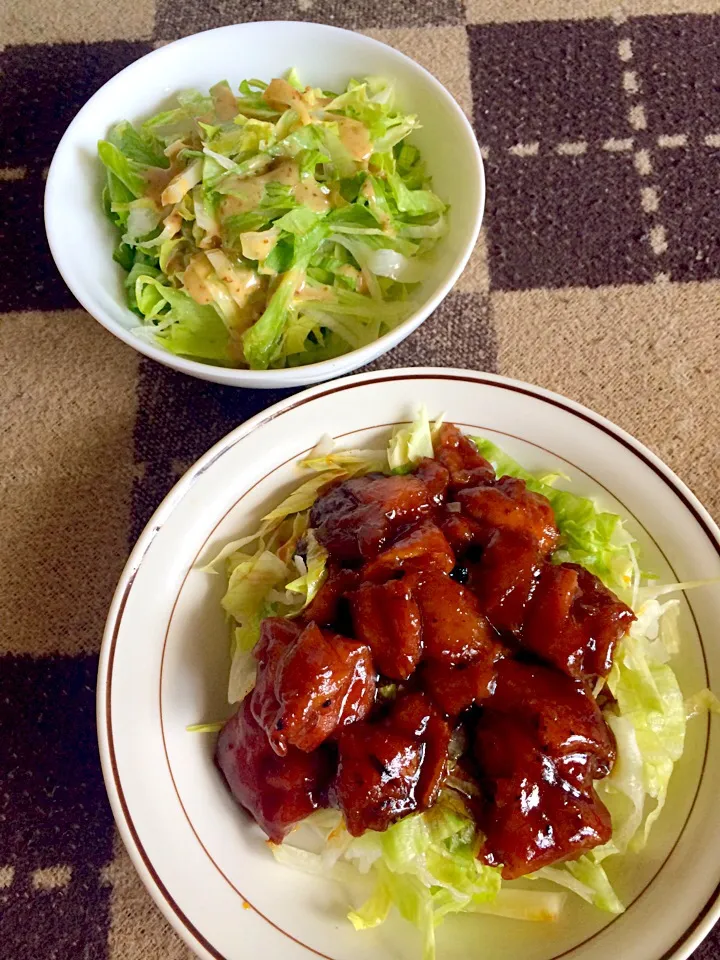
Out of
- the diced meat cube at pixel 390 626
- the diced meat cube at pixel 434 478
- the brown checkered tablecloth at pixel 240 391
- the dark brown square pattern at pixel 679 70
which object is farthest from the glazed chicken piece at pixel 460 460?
the dark brown square pattern at pixel 679 70

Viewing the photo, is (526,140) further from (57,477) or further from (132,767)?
(132,767)

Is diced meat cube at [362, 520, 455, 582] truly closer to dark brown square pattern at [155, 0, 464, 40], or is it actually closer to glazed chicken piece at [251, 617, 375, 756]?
glazed chicken piece at [251, 617, 375, 756]

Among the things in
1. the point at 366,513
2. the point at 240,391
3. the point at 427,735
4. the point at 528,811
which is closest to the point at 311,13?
the point at 240,391

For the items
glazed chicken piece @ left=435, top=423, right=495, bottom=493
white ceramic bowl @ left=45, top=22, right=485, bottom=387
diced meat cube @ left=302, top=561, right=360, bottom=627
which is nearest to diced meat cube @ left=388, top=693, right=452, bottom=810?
diced meat cube @ left=302, top=561, right=360, bottom=627

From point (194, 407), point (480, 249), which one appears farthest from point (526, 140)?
point (194, 407)

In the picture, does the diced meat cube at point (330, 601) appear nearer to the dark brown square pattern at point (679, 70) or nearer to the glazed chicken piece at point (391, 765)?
the glazed chicken piece at point (391, 765)

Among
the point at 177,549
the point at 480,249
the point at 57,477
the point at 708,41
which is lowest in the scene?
the point at 57,477
